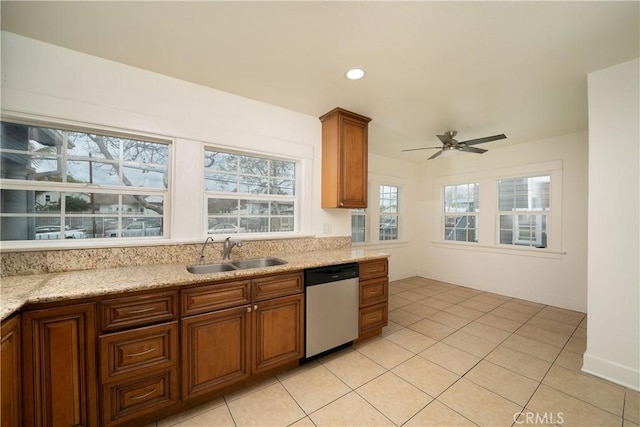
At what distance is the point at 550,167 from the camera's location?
149 inches

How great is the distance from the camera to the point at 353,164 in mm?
3020

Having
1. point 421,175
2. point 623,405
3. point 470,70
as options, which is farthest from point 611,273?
point 421,175

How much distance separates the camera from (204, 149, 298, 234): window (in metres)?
2.54

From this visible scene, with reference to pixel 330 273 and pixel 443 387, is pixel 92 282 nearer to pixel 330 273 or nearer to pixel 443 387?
pixel 330 273

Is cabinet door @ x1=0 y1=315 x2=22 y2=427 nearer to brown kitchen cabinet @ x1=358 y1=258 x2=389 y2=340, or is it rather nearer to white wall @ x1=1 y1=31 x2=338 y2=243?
white wall @ x1=1 y1=31 x2=338 y2=243

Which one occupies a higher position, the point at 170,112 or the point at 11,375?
the point at 170,112

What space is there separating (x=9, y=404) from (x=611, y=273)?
12.9 feet

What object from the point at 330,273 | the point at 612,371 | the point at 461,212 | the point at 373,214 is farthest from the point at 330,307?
the point at 461,212

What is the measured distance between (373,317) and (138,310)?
2102 millimetres

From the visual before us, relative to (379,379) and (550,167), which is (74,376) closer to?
(379,379)

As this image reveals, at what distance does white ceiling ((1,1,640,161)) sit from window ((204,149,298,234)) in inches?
27.7

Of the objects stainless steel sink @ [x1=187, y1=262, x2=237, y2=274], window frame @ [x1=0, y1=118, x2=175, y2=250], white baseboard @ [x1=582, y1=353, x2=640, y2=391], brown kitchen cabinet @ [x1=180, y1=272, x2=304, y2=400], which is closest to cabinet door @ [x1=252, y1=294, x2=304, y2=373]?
brown kitchen cabinet @ [x1=180, y1=272, x2=304, y2=400]

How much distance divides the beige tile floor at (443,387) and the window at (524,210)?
1460 millimetres

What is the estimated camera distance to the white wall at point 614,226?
6.40 feet
